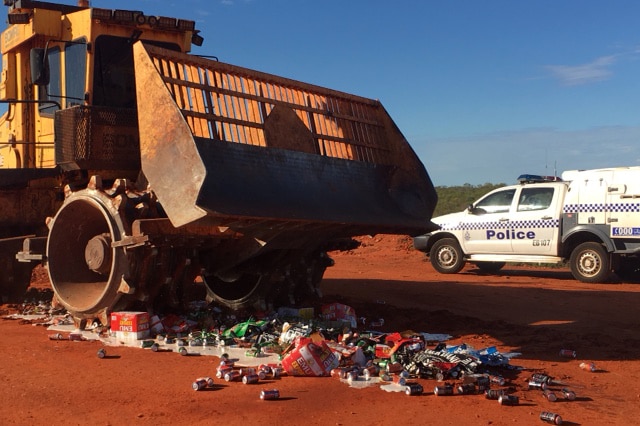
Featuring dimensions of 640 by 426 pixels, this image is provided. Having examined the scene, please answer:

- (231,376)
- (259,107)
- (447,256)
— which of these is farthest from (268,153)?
(447,256)

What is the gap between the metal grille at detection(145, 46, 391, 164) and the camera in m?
6.84

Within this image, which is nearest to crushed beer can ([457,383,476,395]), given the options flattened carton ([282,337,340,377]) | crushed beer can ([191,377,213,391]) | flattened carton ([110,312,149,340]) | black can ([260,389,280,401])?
flattened carton ([282,337,340,377])

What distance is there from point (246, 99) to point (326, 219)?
1.51m

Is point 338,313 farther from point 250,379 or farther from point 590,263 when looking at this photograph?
point 590,263

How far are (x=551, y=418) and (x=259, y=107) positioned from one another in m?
4.18

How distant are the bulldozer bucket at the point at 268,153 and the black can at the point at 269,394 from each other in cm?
158

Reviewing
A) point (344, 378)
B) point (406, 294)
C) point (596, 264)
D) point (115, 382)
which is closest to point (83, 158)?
point (115, 382)

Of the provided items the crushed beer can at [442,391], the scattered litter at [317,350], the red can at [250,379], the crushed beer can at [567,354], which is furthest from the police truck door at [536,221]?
the red can at [250,379]

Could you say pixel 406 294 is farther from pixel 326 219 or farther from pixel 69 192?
pixel 69 192

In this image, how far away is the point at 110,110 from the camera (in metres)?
8.09

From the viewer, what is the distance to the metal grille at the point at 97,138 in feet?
26.0

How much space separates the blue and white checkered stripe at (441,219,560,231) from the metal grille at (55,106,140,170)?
9.72m

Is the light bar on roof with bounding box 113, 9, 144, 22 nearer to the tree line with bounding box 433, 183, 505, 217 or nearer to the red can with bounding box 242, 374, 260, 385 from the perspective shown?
the red can with bounding box 242, 374, 260, 385

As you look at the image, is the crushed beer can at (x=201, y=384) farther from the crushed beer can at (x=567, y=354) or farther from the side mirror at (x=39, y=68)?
the side mirror at (x=39, y=68)
